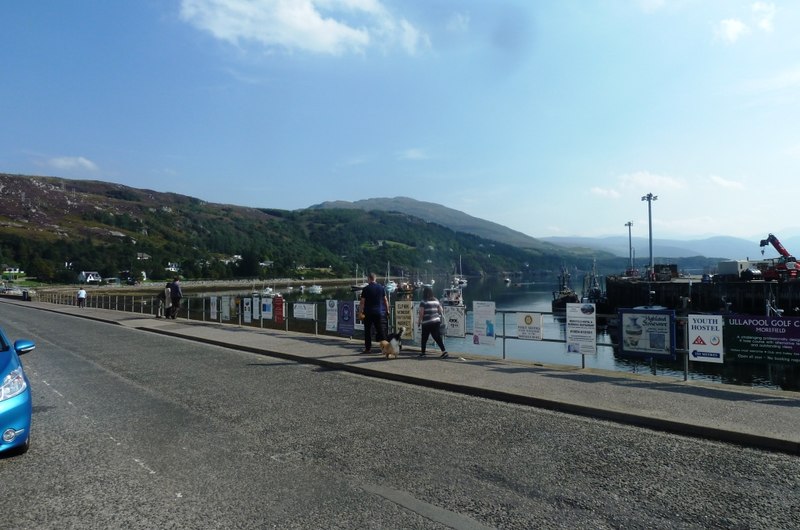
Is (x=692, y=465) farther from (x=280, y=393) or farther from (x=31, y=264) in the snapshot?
(x=31, y=264)

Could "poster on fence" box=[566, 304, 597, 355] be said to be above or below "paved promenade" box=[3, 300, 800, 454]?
above

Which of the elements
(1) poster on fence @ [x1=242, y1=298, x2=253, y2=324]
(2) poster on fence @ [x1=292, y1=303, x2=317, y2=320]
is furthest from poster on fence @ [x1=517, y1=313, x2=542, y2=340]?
(1) poster on fence @ [x1=242, y1=298, x2=253, y2=324]

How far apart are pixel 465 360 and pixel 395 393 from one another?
12.4ft

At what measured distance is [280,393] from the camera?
Answer: 980cm

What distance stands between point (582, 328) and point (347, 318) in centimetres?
816

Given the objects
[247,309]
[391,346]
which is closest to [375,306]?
[391,346]

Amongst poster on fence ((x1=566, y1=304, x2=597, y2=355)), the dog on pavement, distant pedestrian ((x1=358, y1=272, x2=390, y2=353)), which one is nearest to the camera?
poster on fence ((x1=566, y1=304, x2=597, y2=355))

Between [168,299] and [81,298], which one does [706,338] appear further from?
[81,298]

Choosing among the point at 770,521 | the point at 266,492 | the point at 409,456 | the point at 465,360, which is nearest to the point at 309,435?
the point at 409,456

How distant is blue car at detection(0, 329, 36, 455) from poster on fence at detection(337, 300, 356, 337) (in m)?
11.8

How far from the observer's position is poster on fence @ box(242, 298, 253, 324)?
24000 mm

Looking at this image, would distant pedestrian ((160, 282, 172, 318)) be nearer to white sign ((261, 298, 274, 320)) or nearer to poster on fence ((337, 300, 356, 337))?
white sign ((261, 298, 274, 320))

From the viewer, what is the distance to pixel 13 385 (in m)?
5.92

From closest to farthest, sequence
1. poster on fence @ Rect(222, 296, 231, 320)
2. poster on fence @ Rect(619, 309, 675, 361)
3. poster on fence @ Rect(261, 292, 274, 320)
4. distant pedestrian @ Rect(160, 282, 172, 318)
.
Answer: poster on fence @ Rect(619, 309, 675, 361) < poster on fence @ Rect(261, 292, 274, 320) < poster on fence @ Rect(222, 296, 231, 320) < distant pedestrian @ Rect(160, 282, 172, 318)
